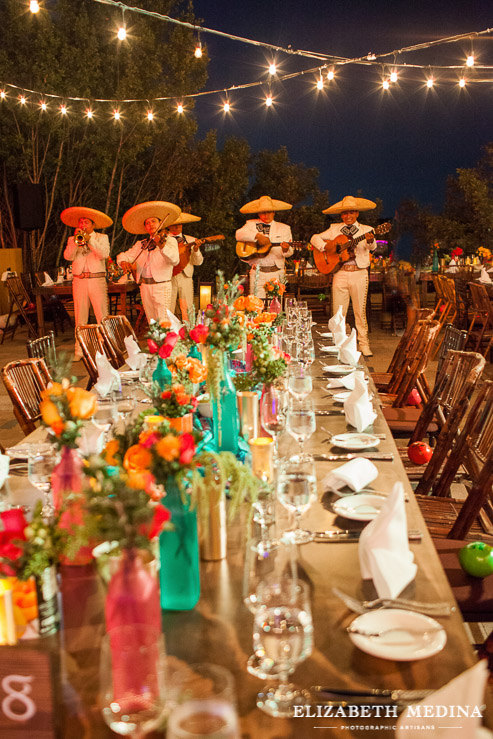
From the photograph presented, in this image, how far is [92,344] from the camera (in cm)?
453

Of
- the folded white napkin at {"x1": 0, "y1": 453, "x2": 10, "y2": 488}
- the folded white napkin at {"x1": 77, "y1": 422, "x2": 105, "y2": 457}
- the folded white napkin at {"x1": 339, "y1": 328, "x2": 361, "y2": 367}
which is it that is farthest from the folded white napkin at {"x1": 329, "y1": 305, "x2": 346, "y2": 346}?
the folded white napkin at {"x1": 0, "y1": 453, "x2": 10, "y2": 488}

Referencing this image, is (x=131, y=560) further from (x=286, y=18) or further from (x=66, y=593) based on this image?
(x=286, y=18)

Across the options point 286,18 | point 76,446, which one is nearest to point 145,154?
point 286,18

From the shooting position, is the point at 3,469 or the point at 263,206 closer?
the point at 3,469

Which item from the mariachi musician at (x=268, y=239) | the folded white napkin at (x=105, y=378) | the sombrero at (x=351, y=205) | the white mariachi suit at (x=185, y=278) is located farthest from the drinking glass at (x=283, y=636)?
the white mariachi suit at (x=185, y=278)

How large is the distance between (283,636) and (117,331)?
4193 millimetres

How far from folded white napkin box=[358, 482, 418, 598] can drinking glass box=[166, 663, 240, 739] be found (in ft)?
1.84

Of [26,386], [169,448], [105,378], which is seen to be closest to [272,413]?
[169,448]

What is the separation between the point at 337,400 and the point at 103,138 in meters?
12.0

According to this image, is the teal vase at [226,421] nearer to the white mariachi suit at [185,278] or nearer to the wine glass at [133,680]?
the wine glass at [133,680]

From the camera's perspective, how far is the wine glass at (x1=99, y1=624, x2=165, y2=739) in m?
0.87

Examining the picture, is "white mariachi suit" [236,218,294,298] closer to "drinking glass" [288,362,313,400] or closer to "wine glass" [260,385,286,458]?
"drinking glass" [288,362,313,400]

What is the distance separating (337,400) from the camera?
2.96m

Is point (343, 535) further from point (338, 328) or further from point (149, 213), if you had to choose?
point (149, 213)
